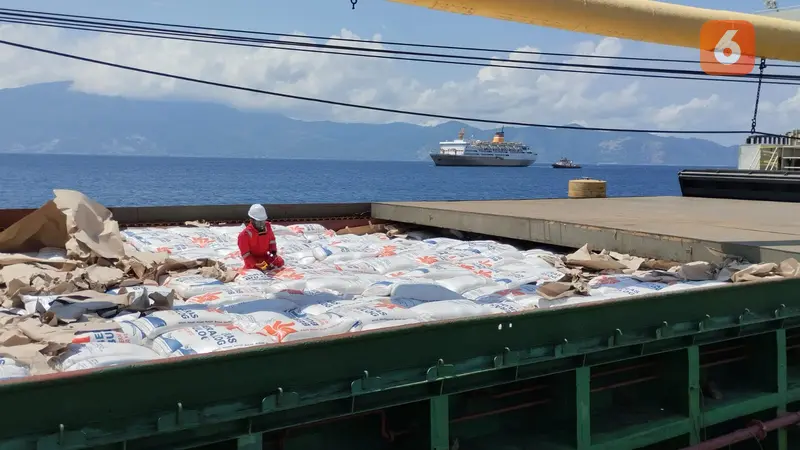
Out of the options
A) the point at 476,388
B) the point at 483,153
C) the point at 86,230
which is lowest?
the point at 476,388

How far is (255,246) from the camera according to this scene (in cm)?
776

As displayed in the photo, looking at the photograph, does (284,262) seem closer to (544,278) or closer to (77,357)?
(544,278)

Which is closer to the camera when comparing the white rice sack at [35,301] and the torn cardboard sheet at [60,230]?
the white rice sack at [35,301]

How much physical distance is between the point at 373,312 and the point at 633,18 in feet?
13.1

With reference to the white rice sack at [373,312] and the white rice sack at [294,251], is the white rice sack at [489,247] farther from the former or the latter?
the white rice sack at [373,312]

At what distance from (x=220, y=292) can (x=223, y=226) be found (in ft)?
15.6

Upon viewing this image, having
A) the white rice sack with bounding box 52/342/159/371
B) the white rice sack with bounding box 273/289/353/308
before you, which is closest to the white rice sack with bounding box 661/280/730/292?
the white rice sack with bounding box 273/289/353/308

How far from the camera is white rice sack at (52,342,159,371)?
158 inches

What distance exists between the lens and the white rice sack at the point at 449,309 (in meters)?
5.47

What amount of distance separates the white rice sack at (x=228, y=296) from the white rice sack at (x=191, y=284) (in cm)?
11

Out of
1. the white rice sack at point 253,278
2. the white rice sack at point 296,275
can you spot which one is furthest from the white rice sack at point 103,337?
the white rice sack at point 253,278

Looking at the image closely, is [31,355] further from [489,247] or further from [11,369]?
[489,247]

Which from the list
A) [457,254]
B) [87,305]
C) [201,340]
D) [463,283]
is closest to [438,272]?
[463,283]

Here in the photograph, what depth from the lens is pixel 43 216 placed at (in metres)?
8.28
